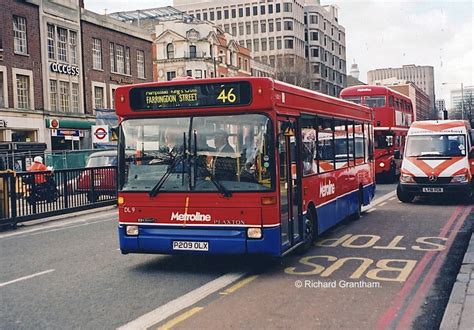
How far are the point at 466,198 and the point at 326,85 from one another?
9970 centimetres

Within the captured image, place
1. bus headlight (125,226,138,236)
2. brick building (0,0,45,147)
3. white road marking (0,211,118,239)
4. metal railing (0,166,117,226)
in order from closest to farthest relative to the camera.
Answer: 1. bus headlight (125,226,138,236)
2. white road marking (0,211,118,239)
3. metal railing (0,166,117,226)
4. brick building (0,0,45,147)

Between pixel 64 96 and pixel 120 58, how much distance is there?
26.0ft

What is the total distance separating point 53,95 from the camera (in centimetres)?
3903

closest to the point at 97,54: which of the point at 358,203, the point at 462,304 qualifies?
the point at 358,203

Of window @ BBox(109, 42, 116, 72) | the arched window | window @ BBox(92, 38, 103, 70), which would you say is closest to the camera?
window @ BBox(92, 38, 103, 70)

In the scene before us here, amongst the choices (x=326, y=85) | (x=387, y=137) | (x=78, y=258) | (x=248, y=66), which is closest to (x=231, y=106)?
(x=78, y=258)

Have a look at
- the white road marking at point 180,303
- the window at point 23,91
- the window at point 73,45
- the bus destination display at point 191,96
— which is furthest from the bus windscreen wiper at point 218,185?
the window at point 73,45

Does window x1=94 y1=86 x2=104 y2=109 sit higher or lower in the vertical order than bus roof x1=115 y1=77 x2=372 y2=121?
higher

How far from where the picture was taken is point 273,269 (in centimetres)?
890

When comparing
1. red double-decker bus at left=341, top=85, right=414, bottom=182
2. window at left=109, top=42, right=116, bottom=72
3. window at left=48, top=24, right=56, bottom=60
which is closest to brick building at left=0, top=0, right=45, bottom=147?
window at left=48, top=24, right=56, bottom=60

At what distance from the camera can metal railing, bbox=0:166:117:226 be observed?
15.2m

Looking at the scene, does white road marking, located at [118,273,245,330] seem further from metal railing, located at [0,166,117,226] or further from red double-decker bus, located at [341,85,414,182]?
red double-decker bus, located at [341,85,414,182]

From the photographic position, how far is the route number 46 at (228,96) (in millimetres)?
8312

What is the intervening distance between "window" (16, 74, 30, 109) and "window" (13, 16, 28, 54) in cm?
156
